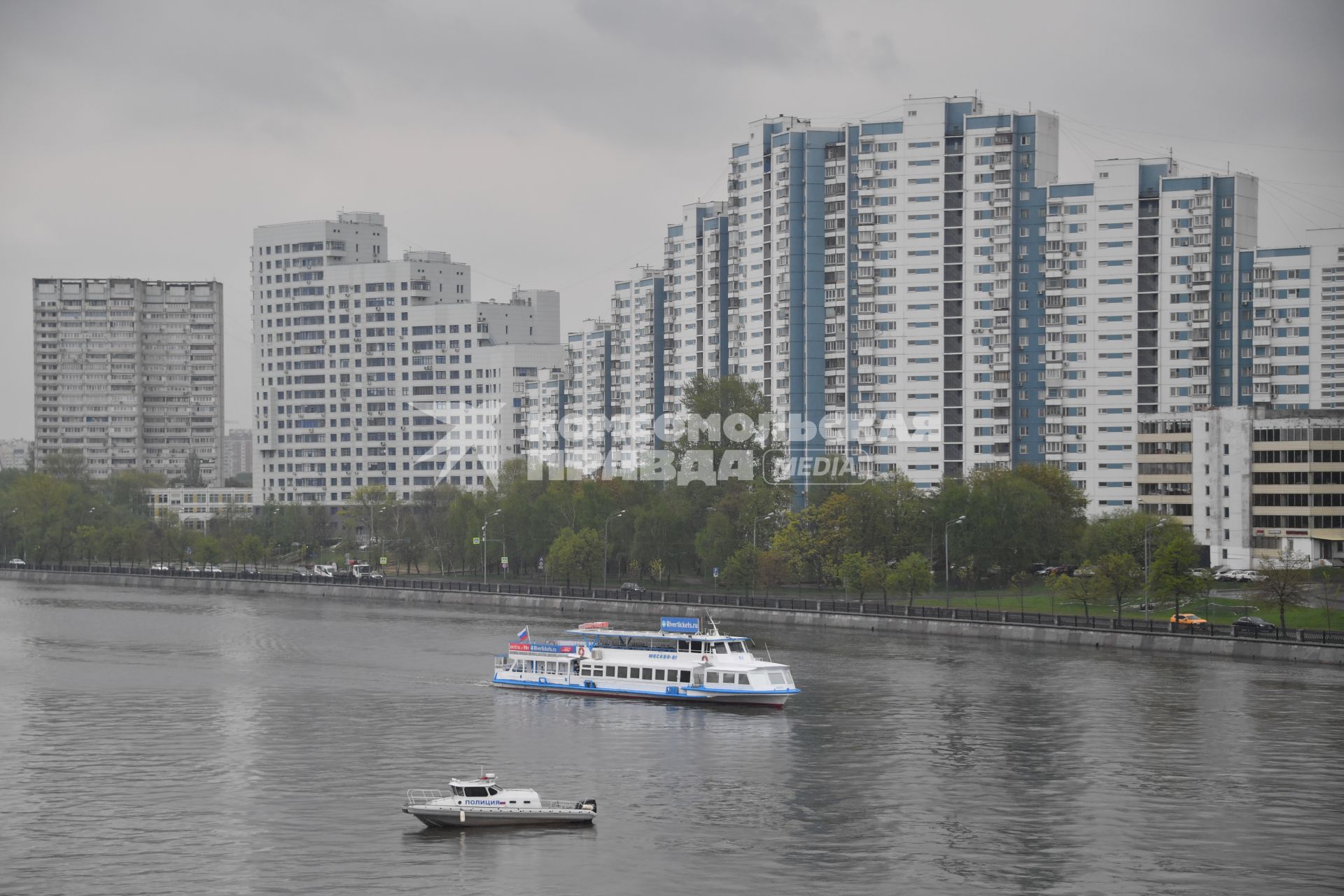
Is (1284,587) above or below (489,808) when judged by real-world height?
above

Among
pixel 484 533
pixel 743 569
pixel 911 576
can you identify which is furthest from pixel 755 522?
pixel 484 533

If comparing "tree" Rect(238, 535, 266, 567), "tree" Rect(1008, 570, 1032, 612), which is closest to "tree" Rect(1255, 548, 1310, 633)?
"tree" Rect(1008, 570, 1032, 612)

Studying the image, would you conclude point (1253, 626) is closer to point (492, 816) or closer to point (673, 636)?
point (673, 636)

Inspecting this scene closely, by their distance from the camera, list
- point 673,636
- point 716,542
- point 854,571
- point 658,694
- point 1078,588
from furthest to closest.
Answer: point 716,542 → point 854,571 → point 1078,588 → point 673,636 → point 658,694

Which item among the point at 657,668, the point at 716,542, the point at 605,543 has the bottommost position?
the point at 657,668

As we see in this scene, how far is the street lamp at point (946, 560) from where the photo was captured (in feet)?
380

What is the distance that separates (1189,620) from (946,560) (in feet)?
76.9

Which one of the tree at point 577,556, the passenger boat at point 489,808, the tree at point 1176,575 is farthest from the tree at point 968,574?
the passenger boat at point 489,808

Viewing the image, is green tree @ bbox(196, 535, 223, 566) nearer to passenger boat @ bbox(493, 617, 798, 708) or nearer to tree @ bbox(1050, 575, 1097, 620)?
tree @ bbox(1050, 575, 1097, 620)

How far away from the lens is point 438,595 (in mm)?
139625

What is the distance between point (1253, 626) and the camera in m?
91.1

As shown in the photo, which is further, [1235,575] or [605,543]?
[605,543]

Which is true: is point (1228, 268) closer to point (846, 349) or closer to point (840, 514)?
point (846, 349)

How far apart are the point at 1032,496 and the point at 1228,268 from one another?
40.0 metres
